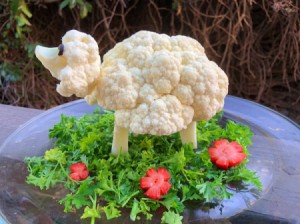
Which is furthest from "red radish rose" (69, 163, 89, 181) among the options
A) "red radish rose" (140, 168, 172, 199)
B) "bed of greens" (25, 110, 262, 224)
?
"red radish rose" (140, 168, 172, 199)

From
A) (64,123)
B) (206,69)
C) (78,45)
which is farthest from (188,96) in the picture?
A: (64,123)

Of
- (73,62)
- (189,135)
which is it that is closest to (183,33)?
(189,135)

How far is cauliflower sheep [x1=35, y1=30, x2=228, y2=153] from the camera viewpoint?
65cm

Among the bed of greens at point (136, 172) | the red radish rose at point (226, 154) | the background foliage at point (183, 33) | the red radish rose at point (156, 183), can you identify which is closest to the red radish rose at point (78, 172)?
the bed of greens at point (136, 172)

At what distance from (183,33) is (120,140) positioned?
0.89 metres

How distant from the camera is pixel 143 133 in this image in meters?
0.65

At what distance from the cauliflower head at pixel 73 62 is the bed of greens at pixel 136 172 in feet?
0.47

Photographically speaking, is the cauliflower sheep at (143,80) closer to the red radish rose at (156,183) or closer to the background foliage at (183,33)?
the red radish rose at (156,183)

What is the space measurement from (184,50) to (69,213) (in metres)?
0.32

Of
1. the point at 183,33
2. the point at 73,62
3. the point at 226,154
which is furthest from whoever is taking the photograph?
the point at 183,33

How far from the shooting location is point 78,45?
25.6 inches

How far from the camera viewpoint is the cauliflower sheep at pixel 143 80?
65cm

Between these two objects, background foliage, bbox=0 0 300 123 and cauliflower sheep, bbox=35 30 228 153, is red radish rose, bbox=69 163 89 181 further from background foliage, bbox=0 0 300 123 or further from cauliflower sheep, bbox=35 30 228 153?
background foliage, bbox=0 0 300 123

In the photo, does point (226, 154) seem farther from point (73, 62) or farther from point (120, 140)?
point (73, 62)
